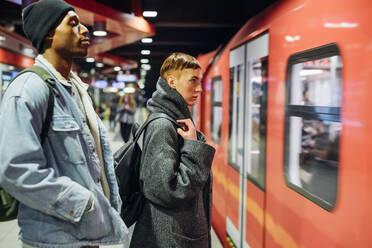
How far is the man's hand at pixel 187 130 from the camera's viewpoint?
68.1 inches

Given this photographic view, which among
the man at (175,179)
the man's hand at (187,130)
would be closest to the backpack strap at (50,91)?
the man at (175,179)

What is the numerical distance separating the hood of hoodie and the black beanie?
2.22 feet

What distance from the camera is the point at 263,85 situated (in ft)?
9.44

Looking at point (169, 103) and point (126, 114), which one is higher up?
point (169, 103)

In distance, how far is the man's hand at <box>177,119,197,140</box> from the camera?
173 cm

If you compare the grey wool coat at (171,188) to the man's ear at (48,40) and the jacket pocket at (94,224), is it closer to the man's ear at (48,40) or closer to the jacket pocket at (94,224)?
the jacket pocket at (94,224)

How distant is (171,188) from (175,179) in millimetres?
48

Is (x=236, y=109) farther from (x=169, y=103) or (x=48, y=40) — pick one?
(x=48, y=40)

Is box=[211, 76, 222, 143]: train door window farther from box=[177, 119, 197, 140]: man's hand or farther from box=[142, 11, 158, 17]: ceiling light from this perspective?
box=[177, 119, 197, 140]: man's hand

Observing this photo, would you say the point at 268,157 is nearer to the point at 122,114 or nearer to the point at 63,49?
the point at 63,49

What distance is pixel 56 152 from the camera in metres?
1.17

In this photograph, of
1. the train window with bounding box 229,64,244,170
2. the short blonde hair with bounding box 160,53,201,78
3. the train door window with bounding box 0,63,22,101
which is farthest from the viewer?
the train door window with bounding box 0,63,22,101

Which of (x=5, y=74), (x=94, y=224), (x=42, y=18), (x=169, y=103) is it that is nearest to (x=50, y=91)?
(x=42, y=18)

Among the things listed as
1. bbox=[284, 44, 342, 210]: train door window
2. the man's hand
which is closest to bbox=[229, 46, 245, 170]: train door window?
bbox=[284, 44, 342, 210]: train door window
